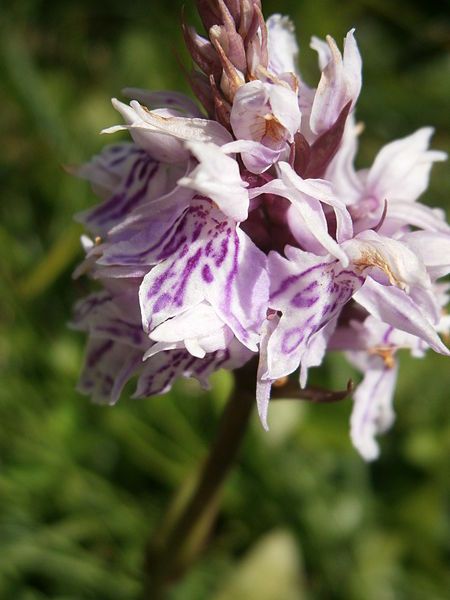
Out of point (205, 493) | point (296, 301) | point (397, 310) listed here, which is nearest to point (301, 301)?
point (296, 301)

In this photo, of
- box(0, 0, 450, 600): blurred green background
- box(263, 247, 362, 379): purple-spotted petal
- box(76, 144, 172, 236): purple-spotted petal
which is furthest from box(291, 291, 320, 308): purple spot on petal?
box(0, 0, 450, 600): blurred green background

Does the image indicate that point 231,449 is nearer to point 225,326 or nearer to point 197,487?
point 197,487

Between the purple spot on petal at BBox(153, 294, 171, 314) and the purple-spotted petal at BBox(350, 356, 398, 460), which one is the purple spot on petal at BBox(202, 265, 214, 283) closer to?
the purple spot on petal at BBox(153, 294, 171, 314)

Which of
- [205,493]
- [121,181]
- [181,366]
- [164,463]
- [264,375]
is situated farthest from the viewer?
[164,463]

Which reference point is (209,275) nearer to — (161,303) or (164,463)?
(161,303)

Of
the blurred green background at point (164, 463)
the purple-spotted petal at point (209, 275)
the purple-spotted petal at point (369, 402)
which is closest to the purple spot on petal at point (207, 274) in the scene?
the purple-spotted petal at point (209, 275)

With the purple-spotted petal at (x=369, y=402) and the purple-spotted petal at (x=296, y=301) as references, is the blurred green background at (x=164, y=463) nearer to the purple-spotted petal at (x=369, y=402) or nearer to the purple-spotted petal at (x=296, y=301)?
the purple-spotted petal at (x=369, y=402)
